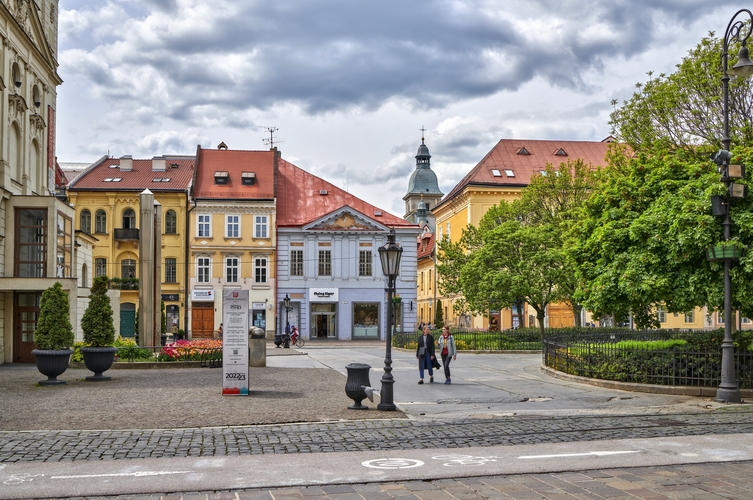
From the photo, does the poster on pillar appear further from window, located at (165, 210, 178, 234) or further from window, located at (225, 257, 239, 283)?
window, located at (165, 210, 178, 234)

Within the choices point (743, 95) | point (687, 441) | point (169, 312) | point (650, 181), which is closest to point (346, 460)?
point (687, 441)

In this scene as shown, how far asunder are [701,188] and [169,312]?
148ft

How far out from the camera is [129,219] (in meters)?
58.9

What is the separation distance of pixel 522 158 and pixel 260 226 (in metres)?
24.3

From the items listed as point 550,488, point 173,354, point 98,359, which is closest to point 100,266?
point 173,354

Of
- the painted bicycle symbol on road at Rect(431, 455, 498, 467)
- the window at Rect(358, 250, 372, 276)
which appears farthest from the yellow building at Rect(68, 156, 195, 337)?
the painted bicycle symbol on road at Rect(431, 455, 498, 467)

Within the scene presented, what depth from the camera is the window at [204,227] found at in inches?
2322

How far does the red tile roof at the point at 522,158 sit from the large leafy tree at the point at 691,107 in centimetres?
3412

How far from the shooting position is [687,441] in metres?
11.4

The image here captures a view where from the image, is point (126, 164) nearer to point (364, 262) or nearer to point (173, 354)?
point (364, 262)

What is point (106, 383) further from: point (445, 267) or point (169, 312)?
point (169, 312)

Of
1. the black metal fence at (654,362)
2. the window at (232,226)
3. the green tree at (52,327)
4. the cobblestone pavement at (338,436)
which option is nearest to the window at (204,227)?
the window at (232,226)

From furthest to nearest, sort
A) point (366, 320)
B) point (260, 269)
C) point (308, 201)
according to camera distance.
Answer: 1. point (308, 201)
2. point (366, 320)
3. point (260, 269)

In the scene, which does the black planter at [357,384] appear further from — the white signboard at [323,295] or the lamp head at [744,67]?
the white signboard at [323,295]
